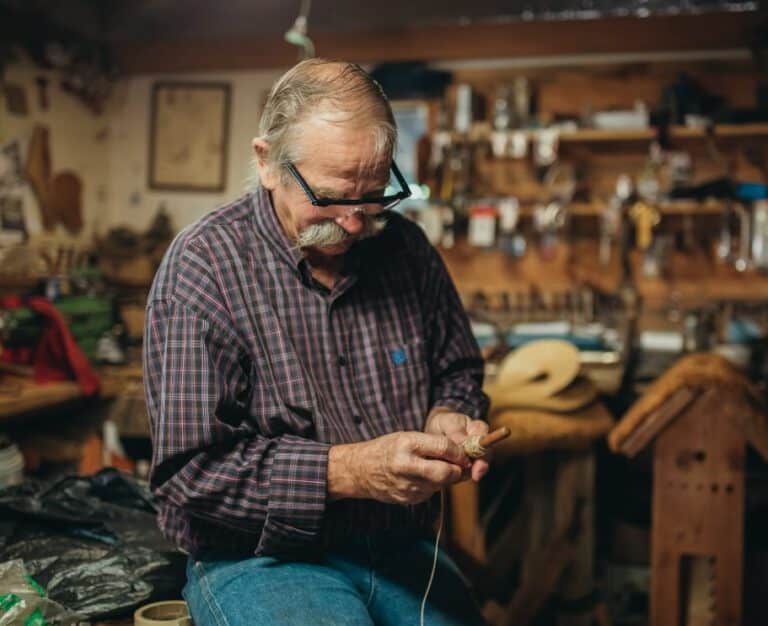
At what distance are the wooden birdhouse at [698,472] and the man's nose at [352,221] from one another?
1262mm

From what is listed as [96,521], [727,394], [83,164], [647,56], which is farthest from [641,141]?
[96,521]

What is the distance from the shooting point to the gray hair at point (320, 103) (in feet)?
5.65

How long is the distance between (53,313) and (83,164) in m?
1.72

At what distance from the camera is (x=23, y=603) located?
1701 mm

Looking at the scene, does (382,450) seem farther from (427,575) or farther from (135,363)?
(135,363)

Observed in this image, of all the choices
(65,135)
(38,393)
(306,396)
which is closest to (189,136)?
(65,135)

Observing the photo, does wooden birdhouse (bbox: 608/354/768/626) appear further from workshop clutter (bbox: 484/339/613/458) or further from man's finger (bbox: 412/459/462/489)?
man's finger (bbox: 412/459/462/489)

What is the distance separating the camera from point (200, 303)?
1674 millimetres

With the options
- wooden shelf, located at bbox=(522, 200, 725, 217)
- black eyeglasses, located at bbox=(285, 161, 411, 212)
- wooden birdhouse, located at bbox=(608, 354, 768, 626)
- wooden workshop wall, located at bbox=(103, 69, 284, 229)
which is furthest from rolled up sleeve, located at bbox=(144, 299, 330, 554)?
wooden workshop wall, located at bbox=(103, 69, 284, 229)

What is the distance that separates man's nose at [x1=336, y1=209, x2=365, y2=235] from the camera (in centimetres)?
178

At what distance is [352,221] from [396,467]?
53cm

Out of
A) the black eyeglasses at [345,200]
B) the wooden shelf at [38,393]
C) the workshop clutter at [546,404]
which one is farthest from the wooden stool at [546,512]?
the wooden shelf at [38,393]

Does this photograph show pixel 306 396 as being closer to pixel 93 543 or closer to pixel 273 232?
pixel 273 232

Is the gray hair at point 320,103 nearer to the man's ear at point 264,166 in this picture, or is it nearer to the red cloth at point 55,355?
the man's ear at point 264,166
